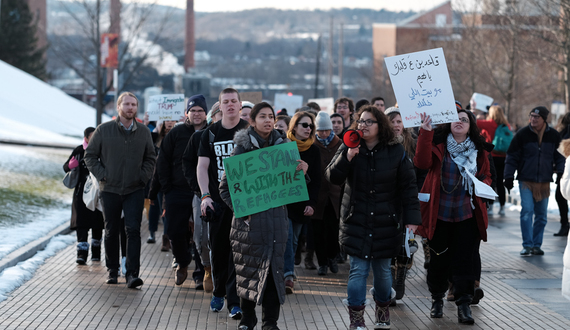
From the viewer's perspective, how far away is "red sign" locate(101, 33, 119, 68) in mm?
28133

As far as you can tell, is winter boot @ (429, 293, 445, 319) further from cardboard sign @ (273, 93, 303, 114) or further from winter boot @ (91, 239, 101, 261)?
cardboard sign @ (273, 93, 303, 114)

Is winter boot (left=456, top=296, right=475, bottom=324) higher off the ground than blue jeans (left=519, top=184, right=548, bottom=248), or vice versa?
blue jeans (left=519, top=184, right=548, bottom=248)

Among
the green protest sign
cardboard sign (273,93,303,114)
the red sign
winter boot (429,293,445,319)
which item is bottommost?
winter boot (429,293,445,319)

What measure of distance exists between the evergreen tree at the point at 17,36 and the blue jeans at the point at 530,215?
4918 centimetres

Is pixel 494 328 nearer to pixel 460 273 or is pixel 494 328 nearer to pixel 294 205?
pixel 460 273

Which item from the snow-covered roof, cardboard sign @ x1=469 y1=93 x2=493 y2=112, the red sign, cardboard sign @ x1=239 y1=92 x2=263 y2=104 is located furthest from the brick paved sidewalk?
the snow-covered roof

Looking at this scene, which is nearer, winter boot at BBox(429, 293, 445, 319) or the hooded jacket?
the hooded jacket

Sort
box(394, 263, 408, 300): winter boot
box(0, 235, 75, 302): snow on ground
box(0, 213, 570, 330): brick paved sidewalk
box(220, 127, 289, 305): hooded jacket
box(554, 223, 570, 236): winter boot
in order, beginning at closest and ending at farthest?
1. box(220, 127, 289, 305): hooded jacket
2. box(0, 213, 570, 330): brick paved sidewalk
3. box(394, 263, 408, 300): winter boot
4. box(0, 235, 75, 302): snow on ground
5. box(554, 223, 570, 236): winter boot

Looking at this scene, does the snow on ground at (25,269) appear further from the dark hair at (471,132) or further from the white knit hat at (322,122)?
the dark hair at (471,132)

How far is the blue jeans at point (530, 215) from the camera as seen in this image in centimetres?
1062

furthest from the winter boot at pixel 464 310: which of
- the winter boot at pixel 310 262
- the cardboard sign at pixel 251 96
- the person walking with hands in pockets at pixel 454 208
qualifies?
the cardboard sign at pixel 251 96

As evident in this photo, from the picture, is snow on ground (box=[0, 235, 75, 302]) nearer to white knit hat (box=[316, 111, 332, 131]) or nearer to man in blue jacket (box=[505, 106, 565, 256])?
white knit hat (box=[316, 111, 332, 131])

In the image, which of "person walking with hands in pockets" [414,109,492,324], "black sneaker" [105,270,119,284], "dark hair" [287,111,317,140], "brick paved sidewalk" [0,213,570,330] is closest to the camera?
"brick paved sidewalk" [0,213,570,330]

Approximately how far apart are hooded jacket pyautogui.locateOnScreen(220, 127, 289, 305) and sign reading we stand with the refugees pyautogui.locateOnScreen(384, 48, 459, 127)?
1.24 m
